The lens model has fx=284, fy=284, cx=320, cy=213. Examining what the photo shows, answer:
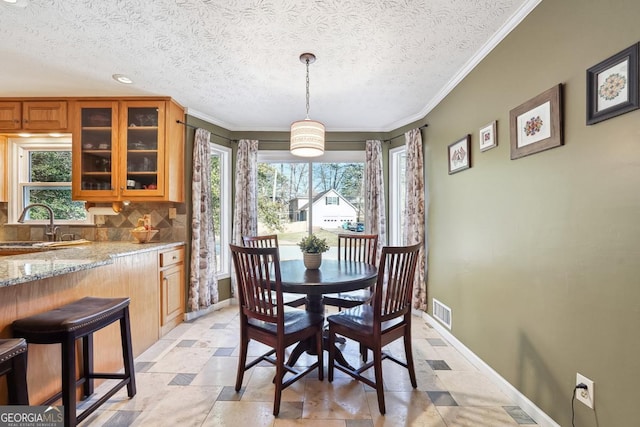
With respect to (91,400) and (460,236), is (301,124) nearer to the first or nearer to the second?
(460,236)

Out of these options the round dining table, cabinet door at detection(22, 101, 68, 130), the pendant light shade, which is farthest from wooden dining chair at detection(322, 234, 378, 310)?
cabinet door at detection(22, 101, 68, 130)

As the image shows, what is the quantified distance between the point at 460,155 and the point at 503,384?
1.82 m

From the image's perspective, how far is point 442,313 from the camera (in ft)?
9.65

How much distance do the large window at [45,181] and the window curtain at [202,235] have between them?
1.27m

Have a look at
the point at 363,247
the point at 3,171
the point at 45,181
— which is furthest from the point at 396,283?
the point at 3,171

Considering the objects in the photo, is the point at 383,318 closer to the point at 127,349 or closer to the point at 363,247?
the point at 363,247

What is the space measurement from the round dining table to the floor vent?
106 centimetres

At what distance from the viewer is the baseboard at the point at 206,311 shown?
334 centimetres

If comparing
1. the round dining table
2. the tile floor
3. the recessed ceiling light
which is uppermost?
the recessed ceiling light

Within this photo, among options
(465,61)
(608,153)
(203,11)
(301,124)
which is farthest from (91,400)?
(465,61)

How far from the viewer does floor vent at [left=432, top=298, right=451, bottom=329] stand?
9.23ft

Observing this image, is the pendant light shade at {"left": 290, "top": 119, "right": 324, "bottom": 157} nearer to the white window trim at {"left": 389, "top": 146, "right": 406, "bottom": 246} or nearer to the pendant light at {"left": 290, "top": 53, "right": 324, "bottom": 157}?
the pendant light at {"left": 290, "top": 53, "right": 324, "bottom": 157}

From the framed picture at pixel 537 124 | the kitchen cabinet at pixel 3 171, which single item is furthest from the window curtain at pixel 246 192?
the framed picture at pixel 537 124

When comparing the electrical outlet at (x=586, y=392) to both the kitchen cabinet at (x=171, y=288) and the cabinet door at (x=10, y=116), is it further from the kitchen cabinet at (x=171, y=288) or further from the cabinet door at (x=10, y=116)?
the cabinet door at (x=10, y=116)
